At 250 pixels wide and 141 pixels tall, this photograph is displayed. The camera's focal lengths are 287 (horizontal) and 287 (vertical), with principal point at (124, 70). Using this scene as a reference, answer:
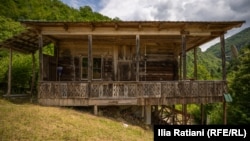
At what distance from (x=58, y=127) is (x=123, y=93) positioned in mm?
5371

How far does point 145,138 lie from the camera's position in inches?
554

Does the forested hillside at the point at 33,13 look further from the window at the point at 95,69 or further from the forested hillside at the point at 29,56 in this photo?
the window at the point at 95,69

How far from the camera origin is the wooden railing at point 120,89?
16.8 metres

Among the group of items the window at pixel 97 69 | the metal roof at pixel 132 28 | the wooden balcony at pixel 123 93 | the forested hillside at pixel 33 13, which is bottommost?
the wooden balcony at pixel 123 93

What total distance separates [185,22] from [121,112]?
6857mm

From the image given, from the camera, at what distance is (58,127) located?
41.6 feet

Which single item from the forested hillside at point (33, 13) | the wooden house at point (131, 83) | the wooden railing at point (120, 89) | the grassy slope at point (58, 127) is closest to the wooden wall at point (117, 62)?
the wooden house at point (131, 83)

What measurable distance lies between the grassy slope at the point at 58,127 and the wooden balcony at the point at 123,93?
48.7 inches

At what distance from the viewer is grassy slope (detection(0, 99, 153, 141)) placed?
11733 mm

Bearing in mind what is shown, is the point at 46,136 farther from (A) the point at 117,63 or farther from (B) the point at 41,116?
(A) the point at 117,63

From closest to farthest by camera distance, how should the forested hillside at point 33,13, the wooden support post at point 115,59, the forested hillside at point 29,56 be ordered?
1. the wooden support post at point 115,59
2. the forested hillside at point 29,56
3. the forested hillside at point 33,13

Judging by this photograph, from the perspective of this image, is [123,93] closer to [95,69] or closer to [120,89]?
[120,89]

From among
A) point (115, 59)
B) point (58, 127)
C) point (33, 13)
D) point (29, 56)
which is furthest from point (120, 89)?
point (33, 13)

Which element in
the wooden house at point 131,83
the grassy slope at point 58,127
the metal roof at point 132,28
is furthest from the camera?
the wooden house at point 131,83
